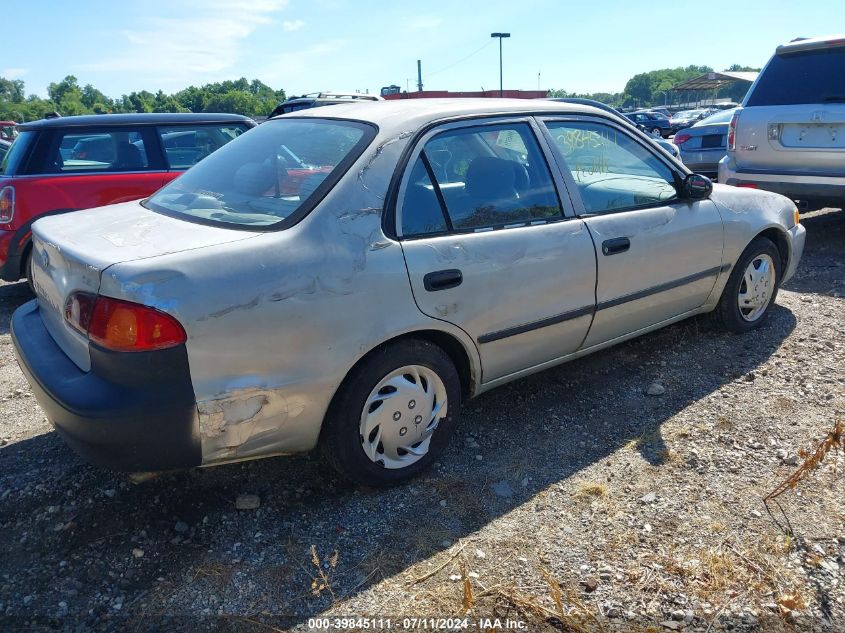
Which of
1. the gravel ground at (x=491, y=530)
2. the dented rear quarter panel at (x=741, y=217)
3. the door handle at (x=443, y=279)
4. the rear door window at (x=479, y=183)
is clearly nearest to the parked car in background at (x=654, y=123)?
the dented rear quarter panel at (x=741, y=217)

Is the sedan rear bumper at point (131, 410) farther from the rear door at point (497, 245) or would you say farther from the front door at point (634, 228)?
the front door at point (634, 228)

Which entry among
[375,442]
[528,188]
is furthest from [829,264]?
[375,442]

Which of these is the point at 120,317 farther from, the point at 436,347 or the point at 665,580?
the point at 665,580

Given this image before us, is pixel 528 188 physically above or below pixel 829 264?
above

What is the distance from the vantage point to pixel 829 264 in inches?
245

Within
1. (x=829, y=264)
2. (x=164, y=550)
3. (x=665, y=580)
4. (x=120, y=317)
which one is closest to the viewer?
(x=120, y=317)

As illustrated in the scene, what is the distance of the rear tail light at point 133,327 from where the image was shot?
86.9 inches

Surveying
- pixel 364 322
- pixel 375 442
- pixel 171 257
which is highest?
pixel 171 257

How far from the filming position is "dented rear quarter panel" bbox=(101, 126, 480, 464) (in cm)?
227

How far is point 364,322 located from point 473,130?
1.16m

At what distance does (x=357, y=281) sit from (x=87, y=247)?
1.02 meters

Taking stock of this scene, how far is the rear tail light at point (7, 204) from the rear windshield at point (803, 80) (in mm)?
6795

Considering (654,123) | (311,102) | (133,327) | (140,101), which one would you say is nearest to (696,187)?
(133,327)

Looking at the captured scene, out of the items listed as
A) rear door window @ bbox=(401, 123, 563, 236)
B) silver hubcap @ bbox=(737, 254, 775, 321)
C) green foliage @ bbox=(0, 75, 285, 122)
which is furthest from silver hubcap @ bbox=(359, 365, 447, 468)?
green foliage @ bbox=(0, 75, 285, 122)
